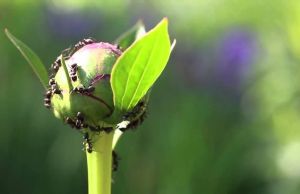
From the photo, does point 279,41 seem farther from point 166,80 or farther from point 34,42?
point 34,42

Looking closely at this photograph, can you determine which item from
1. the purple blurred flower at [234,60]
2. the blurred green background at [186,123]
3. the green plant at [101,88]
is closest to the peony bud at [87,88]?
the green plant at [101,88]

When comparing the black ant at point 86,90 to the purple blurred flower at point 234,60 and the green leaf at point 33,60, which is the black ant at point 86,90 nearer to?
the green leaf at point 33,60

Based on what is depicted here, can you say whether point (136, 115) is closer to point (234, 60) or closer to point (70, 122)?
point (70, 122)

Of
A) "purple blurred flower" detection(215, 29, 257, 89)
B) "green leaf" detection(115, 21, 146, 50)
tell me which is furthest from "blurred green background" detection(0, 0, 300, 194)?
"green leaf" detection(115, 21, 146, 50)

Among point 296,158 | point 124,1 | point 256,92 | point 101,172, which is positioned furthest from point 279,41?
point 101,172

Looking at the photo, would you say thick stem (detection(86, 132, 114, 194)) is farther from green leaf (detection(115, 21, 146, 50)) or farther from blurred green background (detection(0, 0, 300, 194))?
blurred green background (detection(0, 0, 300, 194))

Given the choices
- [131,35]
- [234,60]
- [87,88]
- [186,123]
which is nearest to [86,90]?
[87,88]
